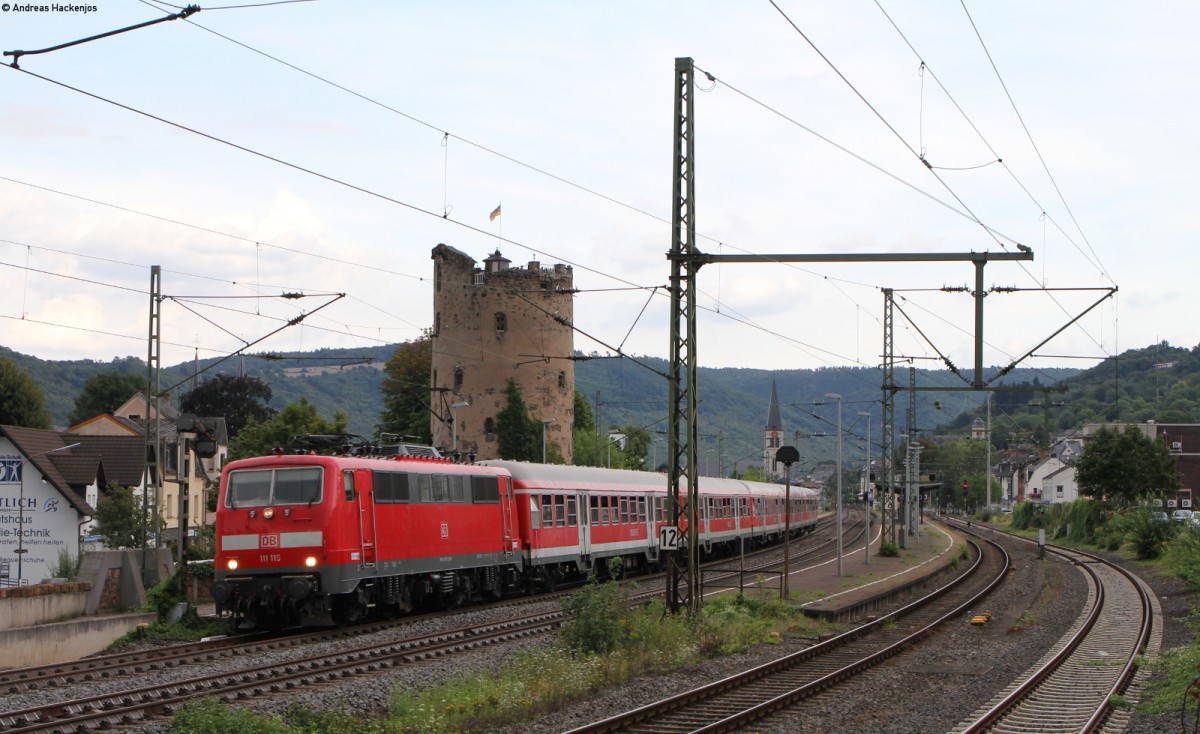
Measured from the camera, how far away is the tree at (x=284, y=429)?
78.8 meters

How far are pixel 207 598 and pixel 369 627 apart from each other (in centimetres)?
640

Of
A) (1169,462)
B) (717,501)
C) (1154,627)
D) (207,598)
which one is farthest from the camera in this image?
(1169,462)

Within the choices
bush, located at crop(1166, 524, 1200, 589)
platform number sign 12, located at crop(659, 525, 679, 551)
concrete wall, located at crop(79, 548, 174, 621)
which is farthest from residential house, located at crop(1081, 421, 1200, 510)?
concrete wall, located at crop(79, 548, 174, 621)

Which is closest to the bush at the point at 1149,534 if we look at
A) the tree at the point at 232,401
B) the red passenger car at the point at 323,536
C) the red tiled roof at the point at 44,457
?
the red passenger car at the point at 323,536

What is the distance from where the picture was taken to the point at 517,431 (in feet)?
270

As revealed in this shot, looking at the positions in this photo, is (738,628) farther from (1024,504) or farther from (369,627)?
(1024,504)

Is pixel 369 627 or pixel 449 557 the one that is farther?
pixel 449 557

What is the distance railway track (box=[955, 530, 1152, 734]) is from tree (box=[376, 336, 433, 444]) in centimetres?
5502

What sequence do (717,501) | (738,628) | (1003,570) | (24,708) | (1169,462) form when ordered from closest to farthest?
(24,708) → (738,628) → (1003,570) → (717,501) → (1169,462)

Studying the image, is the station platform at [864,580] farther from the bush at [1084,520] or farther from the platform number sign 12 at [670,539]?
the bush at [1084,520]

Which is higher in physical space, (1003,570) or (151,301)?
(151,301)

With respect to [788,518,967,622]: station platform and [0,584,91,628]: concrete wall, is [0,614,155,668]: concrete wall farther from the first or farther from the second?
[788,518,967,622]: station platform

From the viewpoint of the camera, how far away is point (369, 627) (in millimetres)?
22797

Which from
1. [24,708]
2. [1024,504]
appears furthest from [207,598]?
[1024,504]
